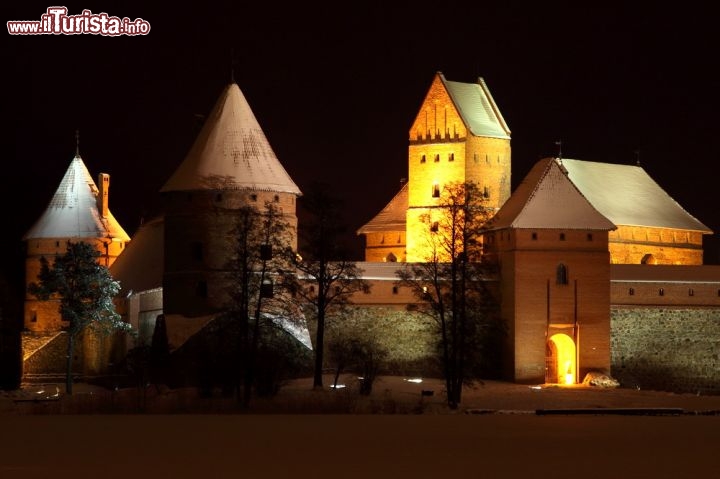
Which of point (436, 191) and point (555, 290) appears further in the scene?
point (436, 191)

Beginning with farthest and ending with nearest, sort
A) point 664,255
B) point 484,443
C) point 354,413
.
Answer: point 664,255 < point 354,413 < point 484,443

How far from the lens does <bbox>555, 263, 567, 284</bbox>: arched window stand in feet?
177

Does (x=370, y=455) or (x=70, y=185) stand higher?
(x=70, y=185)

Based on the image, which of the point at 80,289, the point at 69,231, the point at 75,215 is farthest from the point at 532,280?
the point at 75,215

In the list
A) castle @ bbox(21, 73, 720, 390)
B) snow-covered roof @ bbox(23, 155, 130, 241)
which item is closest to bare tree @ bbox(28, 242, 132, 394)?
castle @ bbox(21, 73, 720, 390)

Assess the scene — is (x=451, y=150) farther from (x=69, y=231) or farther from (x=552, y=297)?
(x=69, y=231)

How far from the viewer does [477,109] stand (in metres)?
65.4

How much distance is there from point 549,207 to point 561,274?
7.63ft

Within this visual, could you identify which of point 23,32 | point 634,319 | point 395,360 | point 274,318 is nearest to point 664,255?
point 634,319

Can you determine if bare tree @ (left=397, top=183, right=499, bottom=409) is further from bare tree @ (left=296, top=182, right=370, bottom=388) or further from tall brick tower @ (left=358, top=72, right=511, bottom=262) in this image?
tall brick tower @ (left=358, top=72, right=511, bottom=262)

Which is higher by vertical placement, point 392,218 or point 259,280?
point 392,218

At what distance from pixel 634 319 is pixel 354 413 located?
58.7 ft

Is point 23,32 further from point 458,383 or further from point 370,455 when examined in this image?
point 370,455

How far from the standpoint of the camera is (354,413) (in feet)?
135
